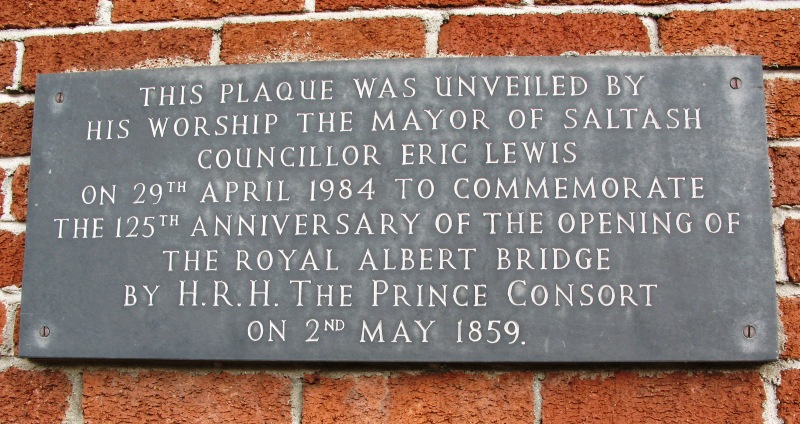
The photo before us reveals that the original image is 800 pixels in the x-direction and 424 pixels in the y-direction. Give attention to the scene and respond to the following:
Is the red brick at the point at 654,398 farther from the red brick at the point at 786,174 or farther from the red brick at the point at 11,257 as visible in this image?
the red brick at the point at 11,257

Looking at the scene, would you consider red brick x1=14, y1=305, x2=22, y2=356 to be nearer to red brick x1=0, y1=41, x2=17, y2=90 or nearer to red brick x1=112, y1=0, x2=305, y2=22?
red brick x1=0, y1=41, x2=17, y2=90

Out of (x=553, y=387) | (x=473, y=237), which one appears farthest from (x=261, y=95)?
(x=553, y=387)

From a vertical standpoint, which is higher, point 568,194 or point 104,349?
point 568,194

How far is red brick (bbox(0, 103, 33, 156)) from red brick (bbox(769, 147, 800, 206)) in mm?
1532

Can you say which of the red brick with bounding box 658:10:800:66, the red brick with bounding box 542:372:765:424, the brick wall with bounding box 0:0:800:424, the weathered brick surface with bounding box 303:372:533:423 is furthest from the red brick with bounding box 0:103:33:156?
the red brick with bounding box 658:10:800:66

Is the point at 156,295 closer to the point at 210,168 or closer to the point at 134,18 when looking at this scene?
the point at 210,168

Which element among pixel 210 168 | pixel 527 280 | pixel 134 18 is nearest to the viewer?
pixel 527 280

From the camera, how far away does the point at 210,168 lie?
1.73 meters

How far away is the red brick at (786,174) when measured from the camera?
1660 mm

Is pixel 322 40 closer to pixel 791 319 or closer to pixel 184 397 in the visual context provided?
pixel 184 397

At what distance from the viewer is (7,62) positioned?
1.88 meters

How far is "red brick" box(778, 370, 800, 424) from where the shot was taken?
5.24 feet

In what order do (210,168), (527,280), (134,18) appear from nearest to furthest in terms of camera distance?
(527,280) < (210,168) < (134,18)

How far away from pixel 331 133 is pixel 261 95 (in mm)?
171
